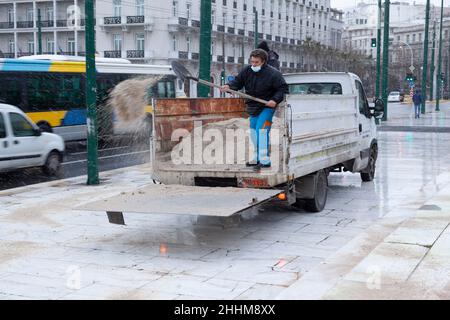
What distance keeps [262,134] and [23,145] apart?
6.82 m

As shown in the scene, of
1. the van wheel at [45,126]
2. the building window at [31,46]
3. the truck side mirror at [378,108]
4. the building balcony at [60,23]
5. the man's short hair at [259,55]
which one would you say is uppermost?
the building balcony at [60,23]

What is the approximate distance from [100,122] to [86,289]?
17899mm

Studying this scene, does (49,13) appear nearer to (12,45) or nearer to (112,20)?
(12,45)

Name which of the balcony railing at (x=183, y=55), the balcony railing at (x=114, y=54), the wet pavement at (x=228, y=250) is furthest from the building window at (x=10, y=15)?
the wet pavement at (x=228, y=250)

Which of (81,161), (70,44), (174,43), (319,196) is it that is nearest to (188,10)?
(174,43)

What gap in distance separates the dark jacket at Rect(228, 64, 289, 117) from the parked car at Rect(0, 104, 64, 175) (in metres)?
6.30

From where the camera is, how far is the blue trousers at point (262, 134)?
8977mm

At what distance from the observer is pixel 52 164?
48.4ft

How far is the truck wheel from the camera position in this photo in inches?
383

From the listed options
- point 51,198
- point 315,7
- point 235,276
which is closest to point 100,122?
point 51,198

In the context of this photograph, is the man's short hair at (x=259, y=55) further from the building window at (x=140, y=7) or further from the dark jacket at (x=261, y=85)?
the building window at (x=140, y=7)

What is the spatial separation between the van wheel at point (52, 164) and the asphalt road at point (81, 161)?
5.5 inches
